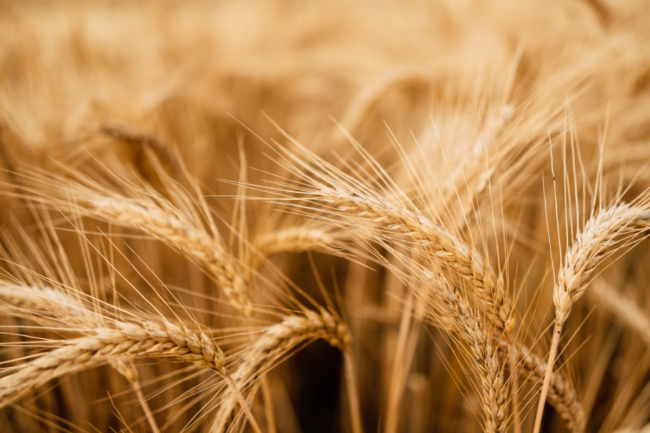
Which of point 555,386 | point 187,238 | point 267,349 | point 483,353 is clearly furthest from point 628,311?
point 187,238

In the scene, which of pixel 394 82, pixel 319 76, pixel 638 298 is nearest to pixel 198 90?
pixel 319 76

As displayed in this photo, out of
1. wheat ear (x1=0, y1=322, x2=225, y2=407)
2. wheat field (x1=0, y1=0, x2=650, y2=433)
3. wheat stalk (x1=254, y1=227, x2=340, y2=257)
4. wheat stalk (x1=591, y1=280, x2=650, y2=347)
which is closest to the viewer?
wheat ear (x1=0, y1=322, x2=225, y2=407)

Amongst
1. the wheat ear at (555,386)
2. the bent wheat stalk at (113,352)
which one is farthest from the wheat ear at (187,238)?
the wheat ear at (555,386)

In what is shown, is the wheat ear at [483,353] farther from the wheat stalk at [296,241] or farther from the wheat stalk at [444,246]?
the wheat stalk at [296,241]

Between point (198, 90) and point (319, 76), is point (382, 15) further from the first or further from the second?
point (198, 90)

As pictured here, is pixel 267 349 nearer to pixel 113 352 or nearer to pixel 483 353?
pixel 113 352

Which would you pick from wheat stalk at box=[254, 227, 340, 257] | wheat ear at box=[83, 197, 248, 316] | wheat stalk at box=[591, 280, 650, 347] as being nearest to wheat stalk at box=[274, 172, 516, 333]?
wheat stalk at box=[254, 227, 340, 257]

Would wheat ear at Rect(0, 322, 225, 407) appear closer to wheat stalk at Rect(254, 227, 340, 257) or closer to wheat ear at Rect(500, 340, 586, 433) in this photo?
wheat stalk at Rect(254, 227, 340, 257)
